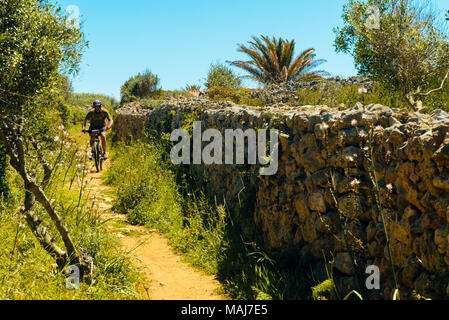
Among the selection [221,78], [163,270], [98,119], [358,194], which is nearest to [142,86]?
[221,78]

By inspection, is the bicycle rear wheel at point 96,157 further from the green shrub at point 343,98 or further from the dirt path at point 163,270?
the green shrub at point 343,98

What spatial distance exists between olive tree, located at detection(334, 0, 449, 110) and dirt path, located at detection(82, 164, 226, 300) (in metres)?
6.94

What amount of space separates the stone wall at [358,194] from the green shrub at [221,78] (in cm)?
1493

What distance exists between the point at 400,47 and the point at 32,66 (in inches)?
335

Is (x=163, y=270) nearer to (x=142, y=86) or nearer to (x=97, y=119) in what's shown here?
(x=97, y=119)

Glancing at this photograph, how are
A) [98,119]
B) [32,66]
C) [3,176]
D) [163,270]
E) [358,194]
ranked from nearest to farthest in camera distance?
[358,194]
[163,270]
[32,66]
[3,176]
[98,119]

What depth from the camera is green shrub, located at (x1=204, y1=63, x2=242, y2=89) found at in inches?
797

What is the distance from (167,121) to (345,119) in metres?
7.11

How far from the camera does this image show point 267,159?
4973 mm

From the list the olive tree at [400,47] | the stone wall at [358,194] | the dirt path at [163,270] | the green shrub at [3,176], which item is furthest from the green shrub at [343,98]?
the green shrub at [3,176]

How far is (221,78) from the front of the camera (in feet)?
68.6
